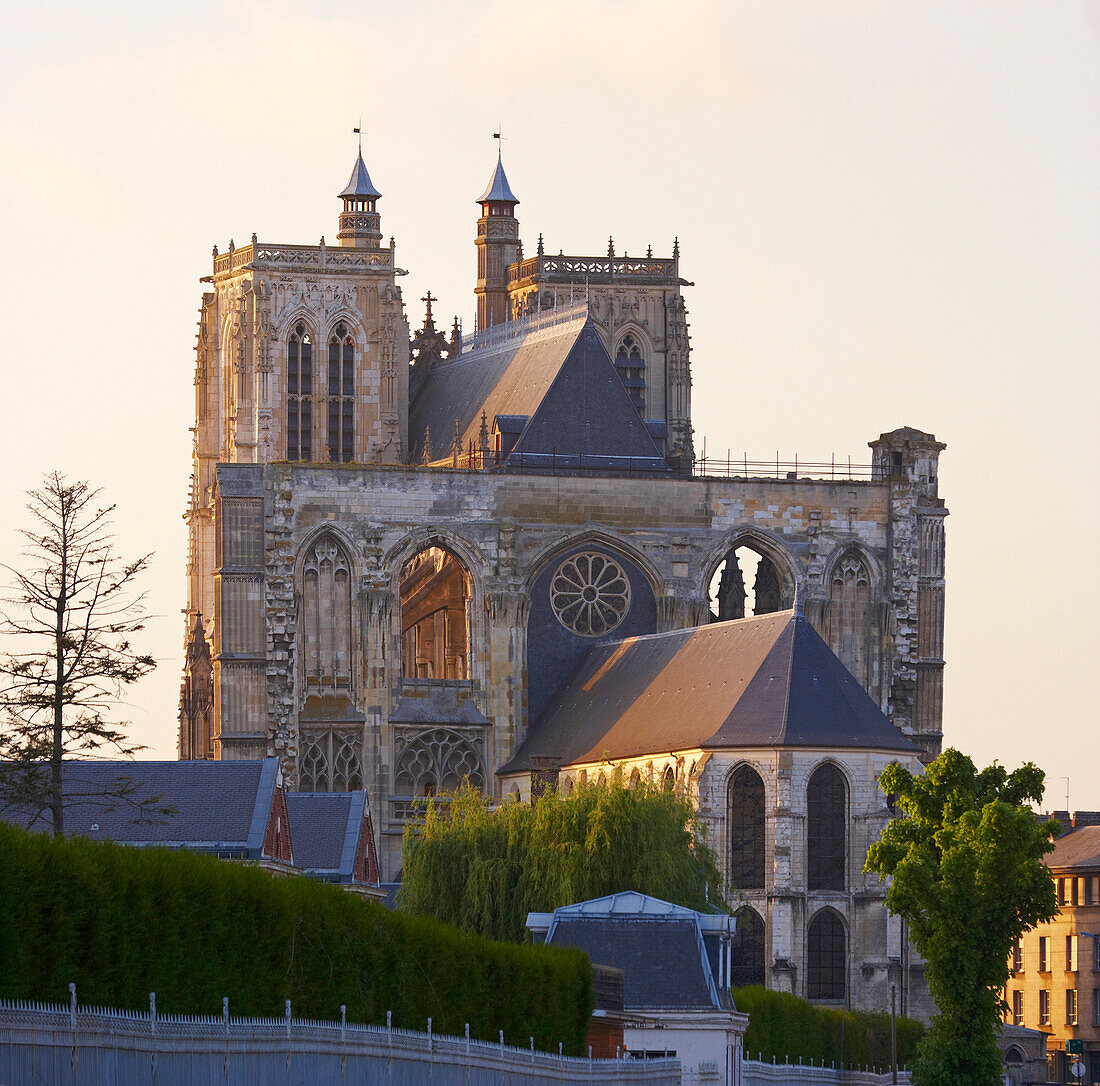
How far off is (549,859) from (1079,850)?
142 ft

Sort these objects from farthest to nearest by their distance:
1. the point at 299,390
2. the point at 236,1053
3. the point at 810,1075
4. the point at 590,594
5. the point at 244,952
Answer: the point at 299,390 < the point at 590,594 < the point at 810,1075 < the point at 244,952 < the point at 236,1053

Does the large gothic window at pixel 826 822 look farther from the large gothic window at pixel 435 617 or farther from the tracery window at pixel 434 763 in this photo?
the large gothic window at pixel 435 617

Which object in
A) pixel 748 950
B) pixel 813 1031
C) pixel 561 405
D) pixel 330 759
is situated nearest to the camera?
pixel 813 1031

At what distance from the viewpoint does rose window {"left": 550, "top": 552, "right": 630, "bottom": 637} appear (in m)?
96.9

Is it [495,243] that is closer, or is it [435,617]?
[435,617]

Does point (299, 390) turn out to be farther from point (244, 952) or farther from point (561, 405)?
point (244, 952)

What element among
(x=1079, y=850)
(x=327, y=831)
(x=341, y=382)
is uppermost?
(x=341, y=382)

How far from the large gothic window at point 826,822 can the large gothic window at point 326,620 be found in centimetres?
1757

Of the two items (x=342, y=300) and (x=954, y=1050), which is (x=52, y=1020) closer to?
(x=954, y=1050)

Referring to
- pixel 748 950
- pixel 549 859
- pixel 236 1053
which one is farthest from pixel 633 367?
pixel 236 1053

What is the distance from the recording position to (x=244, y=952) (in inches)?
1624

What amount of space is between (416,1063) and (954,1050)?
2513 cm

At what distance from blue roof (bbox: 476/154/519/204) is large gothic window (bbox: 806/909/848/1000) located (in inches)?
2259

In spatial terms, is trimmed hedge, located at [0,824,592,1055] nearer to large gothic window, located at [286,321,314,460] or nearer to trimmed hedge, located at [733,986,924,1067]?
trimmed hedge, located at [733,986,924,1067]
